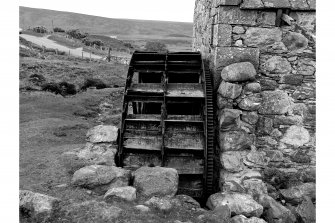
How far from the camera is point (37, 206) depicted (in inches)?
171

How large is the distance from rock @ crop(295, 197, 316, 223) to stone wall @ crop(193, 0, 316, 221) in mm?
828

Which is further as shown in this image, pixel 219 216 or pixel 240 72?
pixel 240 72

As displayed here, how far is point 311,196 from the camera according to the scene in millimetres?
6512

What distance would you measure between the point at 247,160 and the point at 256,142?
48cm

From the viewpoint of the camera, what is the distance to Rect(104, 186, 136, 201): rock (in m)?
4.81

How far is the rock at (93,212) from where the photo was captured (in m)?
4.29

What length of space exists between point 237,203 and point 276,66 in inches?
122

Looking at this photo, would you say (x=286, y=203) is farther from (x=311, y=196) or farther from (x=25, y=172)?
(x=25, y=172)

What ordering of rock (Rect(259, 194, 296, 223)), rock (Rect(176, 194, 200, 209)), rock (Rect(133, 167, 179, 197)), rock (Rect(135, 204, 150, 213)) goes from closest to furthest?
1. rock (Rect(135, 204, 150, 213))
2. rock (Rect(176, 194, 200, 209))
3. rock (Rect(133, 167, 179, 197))
4. rock (Rect(259, 194, 296, 223))

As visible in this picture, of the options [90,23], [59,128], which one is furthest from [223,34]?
[90,23]

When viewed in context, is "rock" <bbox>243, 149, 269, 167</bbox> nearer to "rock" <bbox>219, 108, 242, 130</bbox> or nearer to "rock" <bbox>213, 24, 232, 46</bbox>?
"rock" <bbox>219, 108, 242, 130</bbox>

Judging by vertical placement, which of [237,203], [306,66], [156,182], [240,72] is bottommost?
[237,203]

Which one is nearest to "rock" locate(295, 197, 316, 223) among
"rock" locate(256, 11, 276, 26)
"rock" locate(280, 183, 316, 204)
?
"rock" locate(280, 183, 316, 204)

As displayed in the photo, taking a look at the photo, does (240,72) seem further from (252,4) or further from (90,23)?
(90,23)
